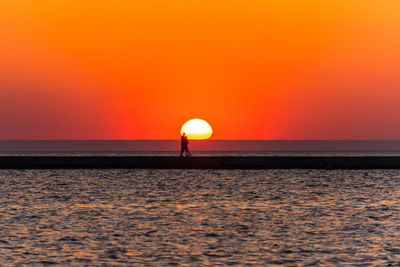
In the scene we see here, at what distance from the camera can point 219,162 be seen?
55.8 m

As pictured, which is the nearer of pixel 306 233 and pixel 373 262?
pixel 373 262

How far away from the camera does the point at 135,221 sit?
2541 cm

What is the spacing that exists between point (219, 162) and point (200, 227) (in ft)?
106

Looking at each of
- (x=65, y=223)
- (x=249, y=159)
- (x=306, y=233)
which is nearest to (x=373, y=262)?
(x=306, y=233)

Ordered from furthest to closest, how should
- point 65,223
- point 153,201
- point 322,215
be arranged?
point 153,201
point 322,215
point 65,223

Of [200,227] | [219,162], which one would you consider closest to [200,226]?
[200,227]

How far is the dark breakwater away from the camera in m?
55.4

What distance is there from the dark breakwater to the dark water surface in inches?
573

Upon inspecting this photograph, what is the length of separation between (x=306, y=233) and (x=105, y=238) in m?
6.81

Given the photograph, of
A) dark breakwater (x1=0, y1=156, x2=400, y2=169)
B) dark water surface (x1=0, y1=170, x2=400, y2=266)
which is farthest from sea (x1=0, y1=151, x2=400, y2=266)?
dark breakwater (x1=0, y1=156, x2=400, y2=169)

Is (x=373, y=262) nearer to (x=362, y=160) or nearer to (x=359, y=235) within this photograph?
(x=359, y=235)

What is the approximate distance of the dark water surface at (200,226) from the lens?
1795 cm

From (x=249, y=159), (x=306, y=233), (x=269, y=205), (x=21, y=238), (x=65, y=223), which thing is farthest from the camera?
(x=249, y=159)

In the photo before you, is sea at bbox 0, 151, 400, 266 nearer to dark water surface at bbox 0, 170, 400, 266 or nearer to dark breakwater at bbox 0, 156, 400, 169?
dark water surface at bbox 0, 170, 400, 266
